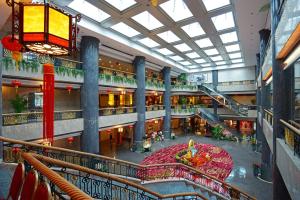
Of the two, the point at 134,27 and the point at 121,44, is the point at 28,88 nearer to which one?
the point at 121,44

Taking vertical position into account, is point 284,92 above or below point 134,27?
below

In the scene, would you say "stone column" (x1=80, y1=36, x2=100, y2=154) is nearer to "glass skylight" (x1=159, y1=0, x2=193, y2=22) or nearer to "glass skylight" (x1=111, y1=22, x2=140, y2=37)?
"glass skylight" (x1=111, y1=22, x2=140, y2=37)

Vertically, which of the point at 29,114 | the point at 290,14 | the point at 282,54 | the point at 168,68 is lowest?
the point at 29,114

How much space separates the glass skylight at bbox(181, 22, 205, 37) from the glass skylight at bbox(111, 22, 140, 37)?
11.4ft

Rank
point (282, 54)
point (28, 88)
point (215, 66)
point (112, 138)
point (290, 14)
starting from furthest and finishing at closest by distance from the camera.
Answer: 1. point (215, 66)
2. point (112, 138)
3. point (28, 88)
4. point (282, 54)
5. point (290, 14)

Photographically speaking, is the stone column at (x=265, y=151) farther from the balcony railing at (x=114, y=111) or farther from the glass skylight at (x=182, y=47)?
the balcony railing at (x=114, y=111)

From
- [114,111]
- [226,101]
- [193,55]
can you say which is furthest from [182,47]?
[226,101]

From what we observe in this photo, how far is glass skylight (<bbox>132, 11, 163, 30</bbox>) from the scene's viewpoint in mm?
11445

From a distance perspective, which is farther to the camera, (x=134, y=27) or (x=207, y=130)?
(x=207, y=130)

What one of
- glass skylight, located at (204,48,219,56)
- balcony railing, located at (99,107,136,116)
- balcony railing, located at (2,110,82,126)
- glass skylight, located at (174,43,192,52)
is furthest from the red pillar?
glass skylight, located at (204,48,219,56)

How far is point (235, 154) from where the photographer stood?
17000 mm

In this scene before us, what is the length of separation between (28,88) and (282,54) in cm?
1328

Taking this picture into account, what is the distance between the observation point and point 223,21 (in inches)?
483

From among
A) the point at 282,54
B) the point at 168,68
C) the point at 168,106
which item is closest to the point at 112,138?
the point at 168,106
